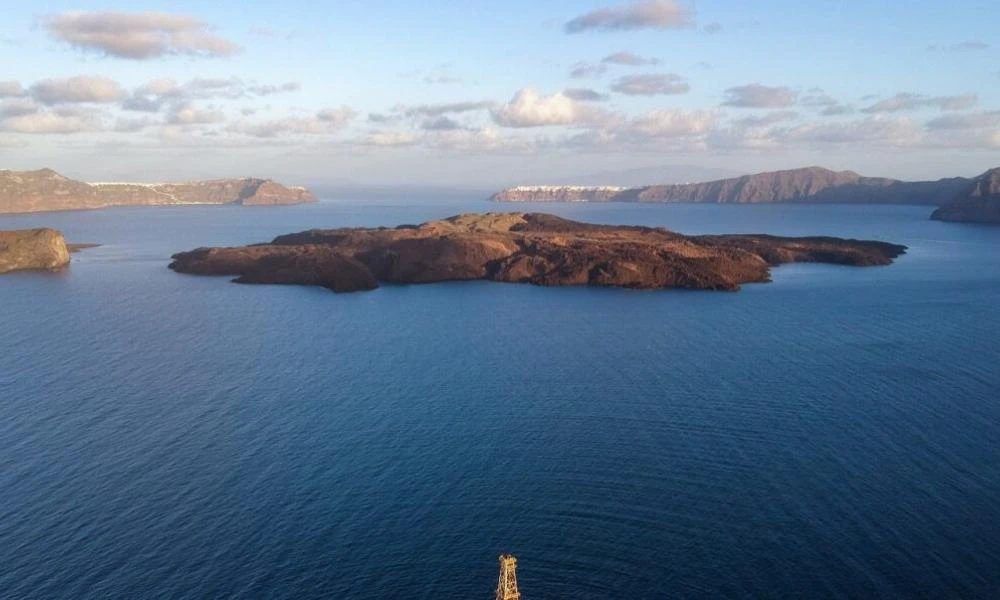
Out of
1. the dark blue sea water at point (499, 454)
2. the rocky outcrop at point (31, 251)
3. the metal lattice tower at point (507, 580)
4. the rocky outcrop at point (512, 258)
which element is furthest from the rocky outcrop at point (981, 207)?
the metal lattice tower at point (507, 580)

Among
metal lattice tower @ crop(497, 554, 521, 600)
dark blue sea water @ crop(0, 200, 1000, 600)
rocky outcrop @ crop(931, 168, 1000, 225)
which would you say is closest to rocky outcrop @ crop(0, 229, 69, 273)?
dark blue sea water @ crop(0, 200, 1000, 600)

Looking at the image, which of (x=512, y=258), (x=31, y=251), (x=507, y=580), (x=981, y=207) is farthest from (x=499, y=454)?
(x=981, y=207)

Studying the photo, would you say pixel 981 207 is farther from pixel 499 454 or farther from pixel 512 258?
pixel 499 454

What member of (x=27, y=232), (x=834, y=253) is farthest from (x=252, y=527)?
(x=834, y=253)

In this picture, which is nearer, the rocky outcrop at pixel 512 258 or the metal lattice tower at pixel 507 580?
the metal lattice tower at pixel 507 580

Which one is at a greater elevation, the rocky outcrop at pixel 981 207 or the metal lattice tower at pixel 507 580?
the rocky outcrop at pixel 981 207

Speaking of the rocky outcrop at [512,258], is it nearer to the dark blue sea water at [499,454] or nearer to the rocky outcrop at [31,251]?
the rocky outcrop at [31,251]

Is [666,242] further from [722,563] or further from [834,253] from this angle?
[722,563]
